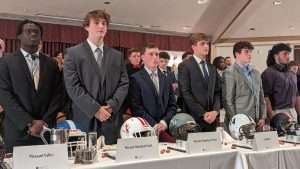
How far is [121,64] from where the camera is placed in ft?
8.29

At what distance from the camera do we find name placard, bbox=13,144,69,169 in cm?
153

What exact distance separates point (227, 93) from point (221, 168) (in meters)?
1.05

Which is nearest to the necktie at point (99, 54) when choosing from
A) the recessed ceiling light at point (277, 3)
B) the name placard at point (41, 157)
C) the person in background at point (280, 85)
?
the name placard at point (41, 157)

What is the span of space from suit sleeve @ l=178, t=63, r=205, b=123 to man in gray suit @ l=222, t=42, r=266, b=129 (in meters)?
0.27

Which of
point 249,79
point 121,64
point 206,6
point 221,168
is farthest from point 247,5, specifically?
point 221,168

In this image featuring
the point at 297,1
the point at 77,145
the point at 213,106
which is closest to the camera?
the point at 77,145

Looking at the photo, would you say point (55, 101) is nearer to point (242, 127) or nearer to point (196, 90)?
point (196, 90)

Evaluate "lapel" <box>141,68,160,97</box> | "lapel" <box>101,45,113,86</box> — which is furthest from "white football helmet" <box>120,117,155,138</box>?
"lapel" <box>141,68,160,97</box>

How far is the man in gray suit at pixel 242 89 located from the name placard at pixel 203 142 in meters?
0.89

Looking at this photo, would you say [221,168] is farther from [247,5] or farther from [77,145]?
[247,5]

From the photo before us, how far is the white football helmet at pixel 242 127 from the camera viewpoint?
226cm

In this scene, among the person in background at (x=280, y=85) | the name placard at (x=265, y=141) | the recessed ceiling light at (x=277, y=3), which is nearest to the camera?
the name placard at (x=265, y=141)

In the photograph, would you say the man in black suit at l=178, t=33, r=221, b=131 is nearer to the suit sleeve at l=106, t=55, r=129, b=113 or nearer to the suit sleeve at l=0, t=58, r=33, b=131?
the suit sleeve at l=106, t=55, r=129, b=113

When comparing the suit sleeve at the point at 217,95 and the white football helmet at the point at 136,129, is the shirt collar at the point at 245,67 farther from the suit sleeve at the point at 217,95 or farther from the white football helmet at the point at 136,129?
the white football helmet at the point at 136,129
